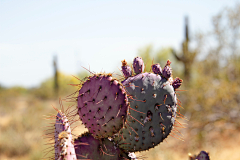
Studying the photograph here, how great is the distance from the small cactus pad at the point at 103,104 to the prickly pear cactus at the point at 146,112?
0.73 feet

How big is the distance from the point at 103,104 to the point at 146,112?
37 cm

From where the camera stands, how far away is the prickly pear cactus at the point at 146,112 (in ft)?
4.97

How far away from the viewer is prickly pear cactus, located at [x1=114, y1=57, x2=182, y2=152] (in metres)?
1.51

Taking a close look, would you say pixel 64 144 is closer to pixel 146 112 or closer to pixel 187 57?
pixel 146 112

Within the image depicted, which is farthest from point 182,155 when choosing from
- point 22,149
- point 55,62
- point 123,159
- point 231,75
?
point 55,62

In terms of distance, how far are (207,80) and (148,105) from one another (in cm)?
878

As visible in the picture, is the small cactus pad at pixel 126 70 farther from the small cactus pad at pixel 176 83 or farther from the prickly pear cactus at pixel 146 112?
the small cactus pad at pixel 176 83

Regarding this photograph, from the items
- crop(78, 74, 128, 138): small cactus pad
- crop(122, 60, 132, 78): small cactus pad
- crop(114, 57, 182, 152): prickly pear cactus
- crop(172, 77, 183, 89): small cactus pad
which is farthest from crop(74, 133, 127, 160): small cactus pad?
crop(172, 77, 183, 89): small cactus pad

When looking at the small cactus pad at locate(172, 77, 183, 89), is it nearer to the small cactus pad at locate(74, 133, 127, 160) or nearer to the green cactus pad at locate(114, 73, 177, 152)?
the green cactus pad at locate(114, 73, 177, 152)

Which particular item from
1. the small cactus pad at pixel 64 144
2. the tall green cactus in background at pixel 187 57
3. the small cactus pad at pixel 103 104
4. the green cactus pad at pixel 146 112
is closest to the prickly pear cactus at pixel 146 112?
the green cactus pad at pixel 146 112

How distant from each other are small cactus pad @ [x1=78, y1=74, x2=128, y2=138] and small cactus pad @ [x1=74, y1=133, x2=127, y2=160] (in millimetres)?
174

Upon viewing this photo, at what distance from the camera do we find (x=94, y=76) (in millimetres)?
1348

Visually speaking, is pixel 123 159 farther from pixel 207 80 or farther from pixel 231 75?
pixel 231 75

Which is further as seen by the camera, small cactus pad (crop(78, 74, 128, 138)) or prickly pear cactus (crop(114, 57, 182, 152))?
prickly pear cactus (crop(114, 57, 182, 152))
